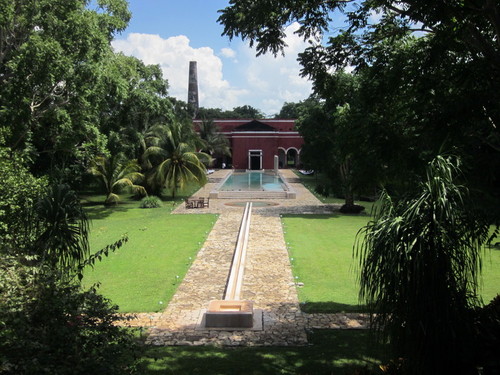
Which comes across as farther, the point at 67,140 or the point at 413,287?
the point at 67,140

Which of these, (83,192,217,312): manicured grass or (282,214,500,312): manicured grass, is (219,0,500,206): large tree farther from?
(83,192,217,312): manicured grass

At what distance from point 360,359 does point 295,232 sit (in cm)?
937

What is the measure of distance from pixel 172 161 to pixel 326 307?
56.3ft

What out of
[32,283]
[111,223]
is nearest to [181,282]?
[32,283]

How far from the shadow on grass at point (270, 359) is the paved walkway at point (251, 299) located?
1.03 ft

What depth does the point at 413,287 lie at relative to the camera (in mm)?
3621

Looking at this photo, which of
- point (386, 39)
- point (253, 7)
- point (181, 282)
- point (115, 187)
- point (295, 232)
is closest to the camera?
point (253, 7)

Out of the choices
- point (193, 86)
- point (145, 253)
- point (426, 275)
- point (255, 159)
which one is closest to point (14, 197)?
point (145, 253)

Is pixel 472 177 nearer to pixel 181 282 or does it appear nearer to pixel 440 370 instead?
pixel 440 370

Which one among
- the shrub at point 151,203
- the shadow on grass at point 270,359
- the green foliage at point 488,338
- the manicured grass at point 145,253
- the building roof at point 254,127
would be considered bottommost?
the shadow on grass at point 270,359

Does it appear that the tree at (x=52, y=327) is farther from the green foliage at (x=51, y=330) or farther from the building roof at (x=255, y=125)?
the building roof at (x=255, y=125)

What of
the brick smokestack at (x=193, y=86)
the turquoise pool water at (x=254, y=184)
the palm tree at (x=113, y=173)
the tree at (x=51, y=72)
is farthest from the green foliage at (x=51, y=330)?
the brick smokestack at (x=193, y=86)

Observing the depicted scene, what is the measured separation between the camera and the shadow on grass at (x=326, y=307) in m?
7.53

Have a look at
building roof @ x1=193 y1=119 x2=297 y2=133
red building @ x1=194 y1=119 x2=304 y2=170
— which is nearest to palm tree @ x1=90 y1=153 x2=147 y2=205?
red building @ x1=194 y1=119 x2=304 y2=170
